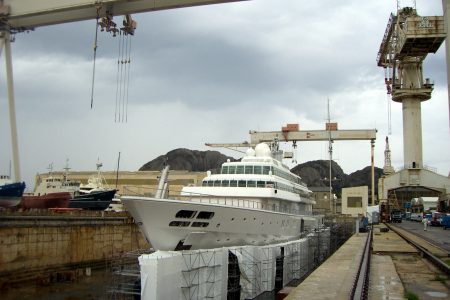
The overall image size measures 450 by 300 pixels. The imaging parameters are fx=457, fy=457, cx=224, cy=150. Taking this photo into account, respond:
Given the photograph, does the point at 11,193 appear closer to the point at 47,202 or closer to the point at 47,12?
the point at 47,202

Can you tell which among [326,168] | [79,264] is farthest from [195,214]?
[326,168]

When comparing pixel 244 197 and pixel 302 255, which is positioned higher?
pixel 244 197

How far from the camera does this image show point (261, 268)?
19.8 metres

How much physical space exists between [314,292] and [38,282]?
14.6 meters

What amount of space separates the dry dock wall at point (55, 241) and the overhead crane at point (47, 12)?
709cm

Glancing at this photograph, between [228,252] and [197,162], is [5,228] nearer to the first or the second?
[228,252]

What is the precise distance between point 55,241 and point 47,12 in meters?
12.8

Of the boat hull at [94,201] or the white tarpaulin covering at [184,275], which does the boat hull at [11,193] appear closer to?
the boat hull at [94,201]

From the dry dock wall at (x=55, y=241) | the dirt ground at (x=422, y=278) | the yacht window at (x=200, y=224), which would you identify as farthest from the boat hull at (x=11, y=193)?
the dirt ground at (x=422, y=278)

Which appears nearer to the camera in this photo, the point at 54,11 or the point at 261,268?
the point at 261,268

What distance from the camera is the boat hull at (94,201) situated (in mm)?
44219

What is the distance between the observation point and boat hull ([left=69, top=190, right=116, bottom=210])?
44.2 metres

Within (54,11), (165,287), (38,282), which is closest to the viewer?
(165,287)

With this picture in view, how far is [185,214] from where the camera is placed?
1711 cm
